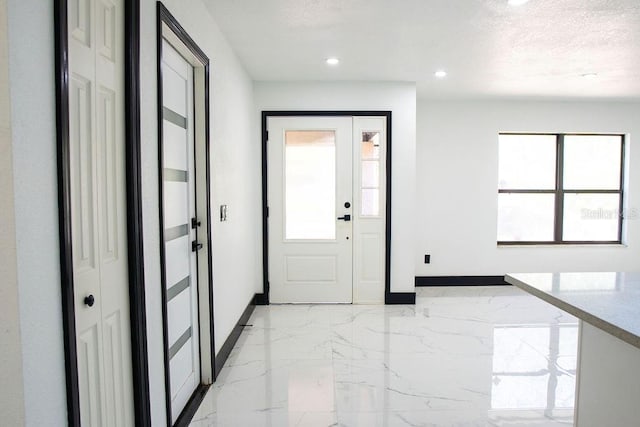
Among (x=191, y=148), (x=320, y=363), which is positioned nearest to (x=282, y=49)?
(x=191, y=148)

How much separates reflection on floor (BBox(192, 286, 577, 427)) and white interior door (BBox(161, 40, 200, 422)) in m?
0.28

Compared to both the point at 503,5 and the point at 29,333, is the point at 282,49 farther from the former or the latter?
the point at 29,333

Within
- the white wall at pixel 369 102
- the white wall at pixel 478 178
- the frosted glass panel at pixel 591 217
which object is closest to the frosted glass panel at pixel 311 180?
the white wall at pixel 369 102

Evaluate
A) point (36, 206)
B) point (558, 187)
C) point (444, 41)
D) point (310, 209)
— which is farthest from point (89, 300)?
point (558, 187)

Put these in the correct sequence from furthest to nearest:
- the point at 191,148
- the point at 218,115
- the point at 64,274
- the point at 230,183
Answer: the point at 230,183
the point at 218,115
the point at 191,148
the point at 64,274

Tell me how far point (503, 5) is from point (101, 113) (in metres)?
2.43

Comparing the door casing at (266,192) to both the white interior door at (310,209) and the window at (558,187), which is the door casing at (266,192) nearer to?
the white interior door at (310,209)

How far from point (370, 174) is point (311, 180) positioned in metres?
0.67

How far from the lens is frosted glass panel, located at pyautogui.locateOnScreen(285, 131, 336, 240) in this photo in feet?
15.0

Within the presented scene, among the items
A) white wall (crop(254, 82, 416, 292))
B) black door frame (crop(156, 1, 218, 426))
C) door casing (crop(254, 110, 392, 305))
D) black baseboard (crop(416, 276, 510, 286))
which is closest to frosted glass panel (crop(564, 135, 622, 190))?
black baseboard (crop(416, 276, 510, 286))

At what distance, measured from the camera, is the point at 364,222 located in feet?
15.1

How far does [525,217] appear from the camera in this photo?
18.4ft

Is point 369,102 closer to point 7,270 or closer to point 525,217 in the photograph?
point 525,217

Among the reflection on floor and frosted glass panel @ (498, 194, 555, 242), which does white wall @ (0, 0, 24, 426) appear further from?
frosted glass panel @ (498, 194, 555, 242)
